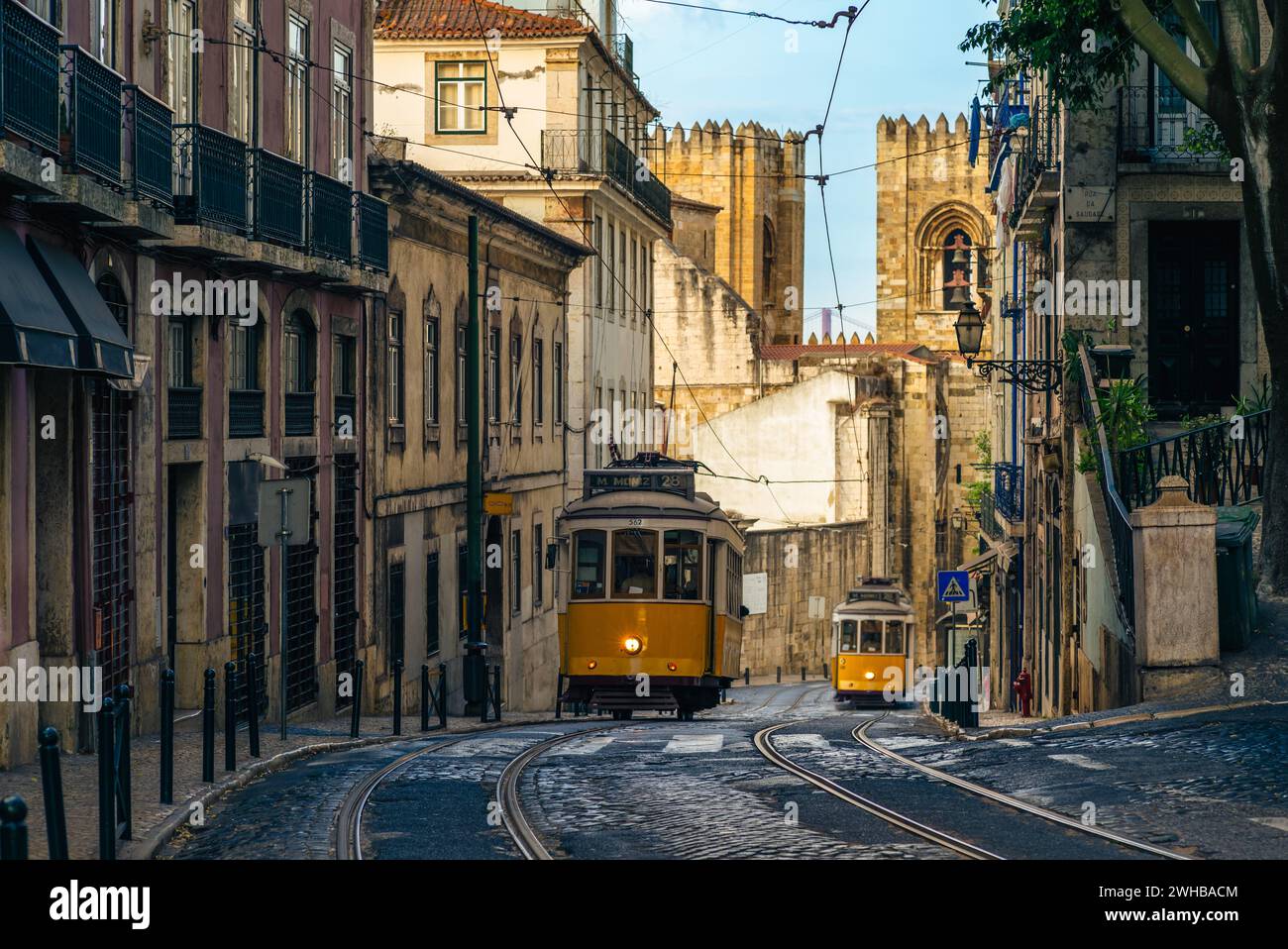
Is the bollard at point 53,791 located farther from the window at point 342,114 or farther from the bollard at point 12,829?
the window at point 342,114

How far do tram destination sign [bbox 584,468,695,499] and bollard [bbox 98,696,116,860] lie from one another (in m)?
14.5

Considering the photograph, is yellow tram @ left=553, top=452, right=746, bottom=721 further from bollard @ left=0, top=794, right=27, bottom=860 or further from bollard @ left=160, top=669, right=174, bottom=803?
bollard @ left=0, top=794, right=27, bottom=860

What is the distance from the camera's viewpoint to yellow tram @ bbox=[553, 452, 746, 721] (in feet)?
78.0

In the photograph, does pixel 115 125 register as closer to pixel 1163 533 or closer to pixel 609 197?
pixel 1163 533

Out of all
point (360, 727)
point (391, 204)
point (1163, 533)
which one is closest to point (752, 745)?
point (1163, 533)

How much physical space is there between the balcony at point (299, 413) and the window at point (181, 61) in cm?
440

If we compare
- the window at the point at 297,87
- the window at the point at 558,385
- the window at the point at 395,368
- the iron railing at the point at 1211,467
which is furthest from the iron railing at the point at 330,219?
the window at the point at 558,385

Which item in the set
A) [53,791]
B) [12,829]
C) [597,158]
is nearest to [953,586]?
[597,158]

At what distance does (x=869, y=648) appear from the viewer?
140 ft

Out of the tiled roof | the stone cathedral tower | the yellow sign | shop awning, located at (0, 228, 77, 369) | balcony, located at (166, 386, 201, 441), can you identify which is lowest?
the yellow sign

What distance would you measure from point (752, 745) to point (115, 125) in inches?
323

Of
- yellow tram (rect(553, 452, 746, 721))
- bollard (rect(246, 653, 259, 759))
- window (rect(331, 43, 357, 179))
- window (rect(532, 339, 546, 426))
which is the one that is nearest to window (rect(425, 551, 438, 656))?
yellow tram (rect(553, 452, 746, 721))
